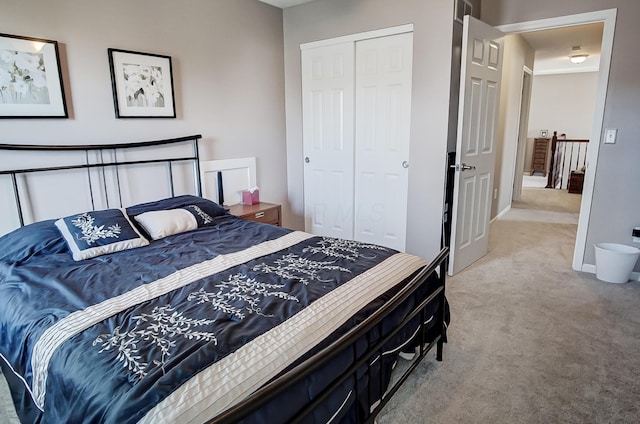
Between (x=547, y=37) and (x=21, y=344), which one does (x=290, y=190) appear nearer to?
(x=21, y=344)

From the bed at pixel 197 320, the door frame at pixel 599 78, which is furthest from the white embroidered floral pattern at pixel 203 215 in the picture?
the door frame at pixel 599 78

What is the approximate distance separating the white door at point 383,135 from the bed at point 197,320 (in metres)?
1.42

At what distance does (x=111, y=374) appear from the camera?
1.17 metres

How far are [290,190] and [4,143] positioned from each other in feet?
8.59

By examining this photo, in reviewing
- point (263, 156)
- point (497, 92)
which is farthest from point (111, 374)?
point (497, 92)

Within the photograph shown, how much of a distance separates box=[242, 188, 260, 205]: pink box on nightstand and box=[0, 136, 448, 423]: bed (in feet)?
3.60

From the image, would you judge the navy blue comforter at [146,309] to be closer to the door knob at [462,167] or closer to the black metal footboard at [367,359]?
the black metal footboard at [367,359]

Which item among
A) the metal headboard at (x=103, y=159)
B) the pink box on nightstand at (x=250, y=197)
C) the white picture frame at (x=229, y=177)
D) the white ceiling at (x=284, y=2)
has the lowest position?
the pink box on nightstand at (x=250, y=197)

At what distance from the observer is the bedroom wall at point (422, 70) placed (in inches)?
125

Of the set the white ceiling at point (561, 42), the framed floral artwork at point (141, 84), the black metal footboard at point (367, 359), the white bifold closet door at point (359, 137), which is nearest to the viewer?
the black metal footboard at point (367, 359)

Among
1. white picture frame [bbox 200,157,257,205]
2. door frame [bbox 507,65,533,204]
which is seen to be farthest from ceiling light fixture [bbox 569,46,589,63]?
white picture frame [bbox 200,157,257,205]

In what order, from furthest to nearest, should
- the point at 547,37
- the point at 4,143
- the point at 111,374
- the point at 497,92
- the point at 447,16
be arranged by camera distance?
the point at 547,37 → the point at 497,92 → the point at 447,16 → the point at 4,143 → the point at 111,374

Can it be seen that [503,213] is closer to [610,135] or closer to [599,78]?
[610,135]

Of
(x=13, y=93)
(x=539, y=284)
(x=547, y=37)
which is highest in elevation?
(x=547, y=37)
